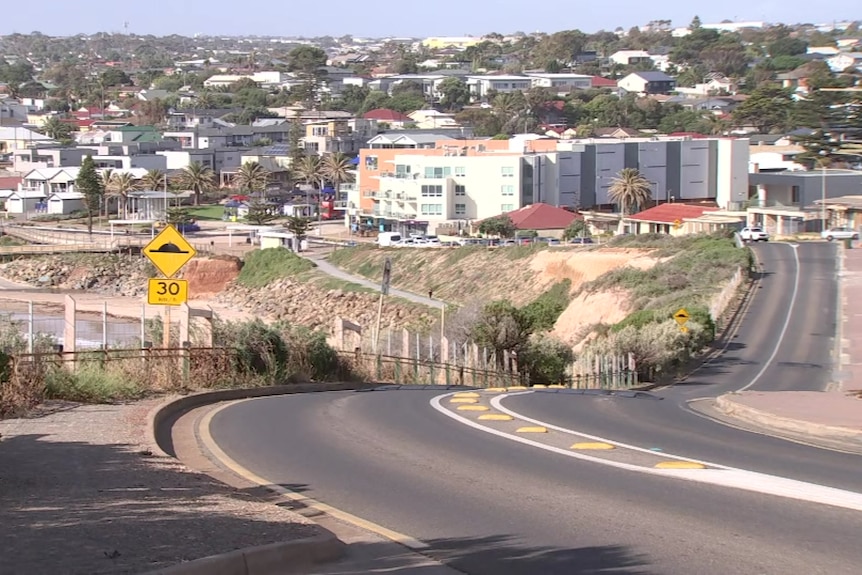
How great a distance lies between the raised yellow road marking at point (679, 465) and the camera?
11.8 meters

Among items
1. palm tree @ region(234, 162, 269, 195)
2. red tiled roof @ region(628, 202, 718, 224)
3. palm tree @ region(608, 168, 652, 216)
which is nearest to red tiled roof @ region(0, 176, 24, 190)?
palm tree @ region(234, 162, 269, 195)

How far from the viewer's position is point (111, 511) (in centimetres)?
888

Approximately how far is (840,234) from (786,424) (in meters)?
61.9

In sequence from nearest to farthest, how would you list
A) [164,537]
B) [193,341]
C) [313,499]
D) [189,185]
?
[164,537], [313,499], [193,341], [189,185]

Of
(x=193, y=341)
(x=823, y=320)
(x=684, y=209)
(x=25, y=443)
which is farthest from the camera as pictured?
(x=684, y=209)

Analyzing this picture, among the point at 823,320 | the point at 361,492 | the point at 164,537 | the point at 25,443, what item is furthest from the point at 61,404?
the point at 823,320

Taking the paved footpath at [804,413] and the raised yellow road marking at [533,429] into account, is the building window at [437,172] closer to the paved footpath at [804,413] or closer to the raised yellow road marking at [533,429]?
the paved footpath at [804,413]

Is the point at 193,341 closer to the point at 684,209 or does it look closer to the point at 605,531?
the point at 605,531

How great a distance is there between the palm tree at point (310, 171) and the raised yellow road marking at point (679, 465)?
11944 centimetres

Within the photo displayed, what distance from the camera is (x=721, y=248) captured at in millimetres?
65250

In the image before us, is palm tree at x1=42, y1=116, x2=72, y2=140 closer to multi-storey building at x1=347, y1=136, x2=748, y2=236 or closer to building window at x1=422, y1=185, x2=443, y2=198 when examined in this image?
multi-storey building at x1=347, y1=136, x2=748, y2=236

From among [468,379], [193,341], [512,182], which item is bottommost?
[468,379]

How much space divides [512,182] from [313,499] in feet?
298

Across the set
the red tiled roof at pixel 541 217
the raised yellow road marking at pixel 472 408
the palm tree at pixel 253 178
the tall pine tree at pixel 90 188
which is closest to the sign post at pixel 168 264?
the raised yellow road marking at pixel 472 408
